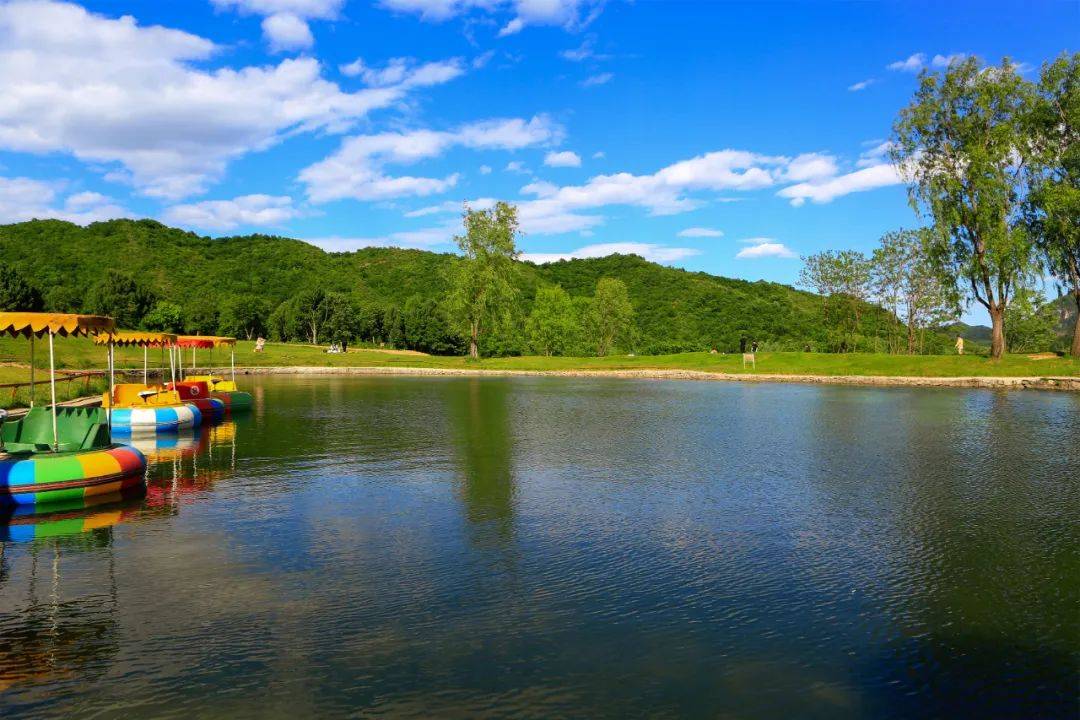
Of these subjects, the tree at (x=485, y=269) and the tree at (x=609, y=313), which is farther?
the tree at (x=609, y=313)

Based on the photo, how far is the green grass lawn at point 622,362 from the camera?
51625 millimetres

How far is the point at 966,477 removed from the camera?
16984 millimetres

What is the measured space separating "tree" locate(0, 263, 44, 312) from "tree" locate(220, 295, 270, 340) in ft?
85.5

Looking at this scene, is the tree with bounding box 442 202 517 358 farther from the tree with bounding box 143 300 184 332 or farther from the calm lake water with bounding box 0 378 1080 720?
the calm lake water with bounding box 0 378 1080 720

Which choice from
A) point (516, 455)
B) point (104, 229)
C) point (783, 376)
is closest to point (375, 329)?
point (104, 229)

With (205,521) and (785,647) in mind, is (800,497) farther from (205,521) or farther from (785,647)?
(205,521)

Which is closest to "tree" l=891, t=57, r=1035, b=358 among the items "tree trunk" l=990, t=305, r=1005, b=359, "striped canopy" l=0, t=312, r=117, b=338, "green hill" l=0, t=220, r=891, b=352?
"tree trunk" l=990, t=305, r=1005, b=359

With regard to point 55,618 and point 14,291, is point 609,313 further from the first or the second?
point 55,618

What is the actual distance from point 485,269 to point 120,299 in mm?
58225

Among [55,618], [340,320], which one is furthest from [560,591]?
[340,320]

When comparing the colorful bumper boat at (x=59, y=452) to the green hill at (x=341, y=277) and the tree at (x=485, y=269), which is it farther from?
the green hill at (x=341, y=277)

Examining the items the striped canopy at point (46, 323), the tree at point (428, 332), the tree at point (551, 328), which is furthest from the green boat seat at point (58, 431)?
the tree at point (428, 332)

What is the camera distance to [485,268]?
85.3 metres

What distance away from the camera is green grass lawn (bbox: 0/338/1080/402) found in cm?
5162
